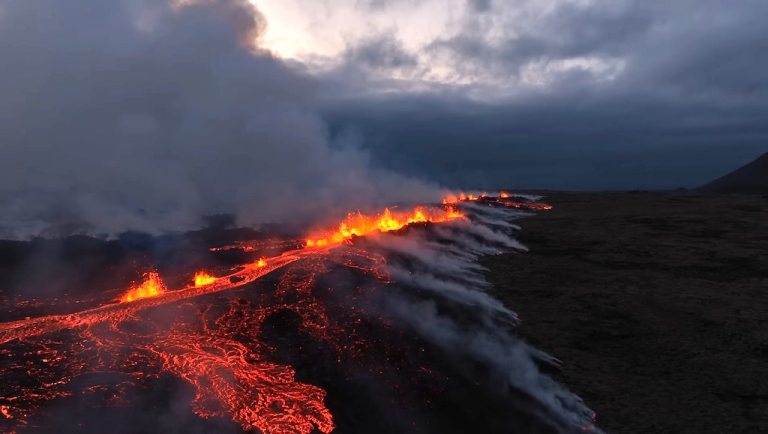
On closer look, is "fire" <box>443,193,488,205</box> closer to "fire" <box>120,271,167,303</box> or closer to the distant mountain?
"fire" <box>120,271,167,303</box>

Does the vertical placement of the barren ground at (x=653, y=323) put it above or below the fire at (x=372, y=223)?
below

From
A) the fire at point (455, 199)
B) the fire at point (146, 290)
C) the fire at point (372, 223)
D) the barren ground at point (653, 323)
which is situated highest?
the fire at point (455, 199)

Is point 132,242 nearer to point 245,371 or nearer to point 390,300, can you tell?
point 390,300

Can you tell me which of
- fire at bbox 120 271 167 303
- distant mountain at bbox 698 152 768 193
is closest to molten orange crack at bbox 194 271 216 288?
fire at bbox 120 271 167 303

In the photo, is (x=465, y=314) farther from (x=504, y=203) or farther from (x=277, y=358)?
(x=504, y=203)

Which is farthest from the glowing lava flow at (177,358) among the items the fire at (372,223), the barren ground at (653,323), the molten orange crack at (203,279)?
the fire at (372,223)

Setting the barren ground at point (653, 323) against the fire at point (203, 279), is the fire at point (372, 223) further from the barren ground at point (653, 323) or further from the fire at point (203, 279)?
the barren ground at point (653, 323)
